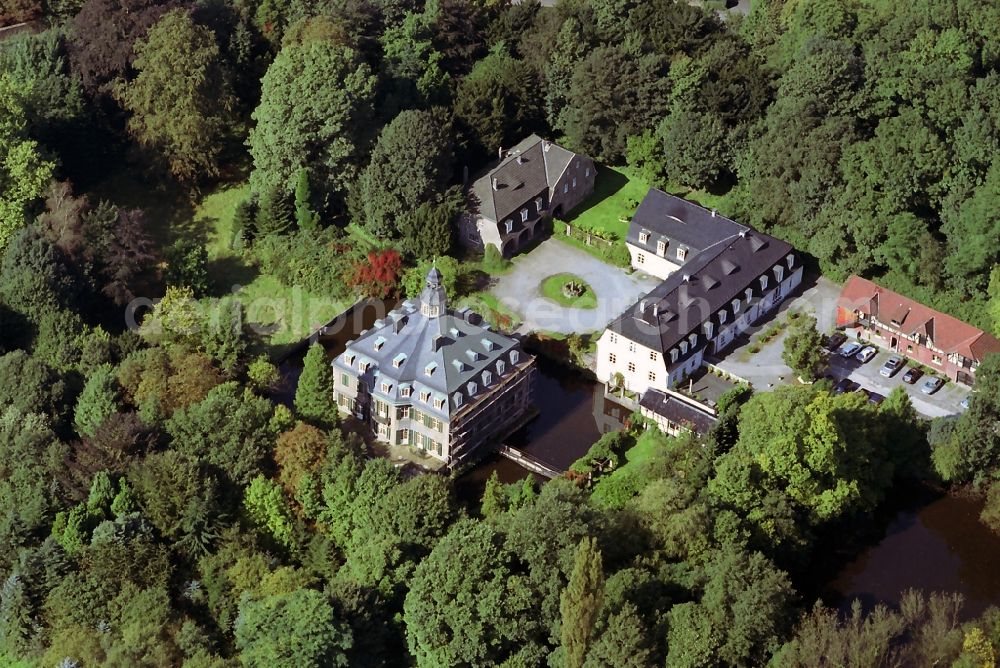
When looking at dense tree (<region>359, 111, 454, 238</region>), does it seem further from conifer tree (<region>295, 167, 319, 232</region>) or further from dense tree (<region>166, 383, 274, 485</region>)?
dense tree (<region>166, 383, 274, 485</region>)

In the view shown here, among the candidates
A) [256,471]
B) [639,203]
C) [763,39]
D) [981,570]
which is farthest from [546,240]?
[981,570]

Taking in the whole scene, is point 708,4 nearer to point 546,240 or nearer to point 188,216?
point 546,240

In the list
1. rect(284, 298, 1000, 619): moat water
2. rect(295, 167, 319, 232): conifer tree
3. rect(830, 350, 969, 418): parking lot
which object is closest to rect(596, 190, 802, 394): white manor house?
rect(284, 298, 1000, 619): moat water

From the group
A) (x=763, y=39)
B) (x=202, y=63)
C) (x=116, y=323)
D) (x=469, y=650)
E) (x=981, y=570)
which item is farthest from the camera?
(x=763, y=39)

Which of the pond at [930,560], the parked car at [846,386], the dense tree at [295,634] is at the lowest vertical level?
the pond at [930,560]

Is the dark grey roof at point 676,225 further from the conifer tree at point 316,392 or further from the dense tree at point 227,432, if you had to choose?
the dense tree at point 227,432

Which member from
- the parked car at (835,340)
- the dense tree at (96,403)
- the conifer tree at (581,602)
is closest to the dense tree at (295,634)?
the conifer tree at (581,602)

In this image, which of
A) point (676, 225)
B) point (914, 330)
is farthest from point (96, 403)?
point (914, 330)
